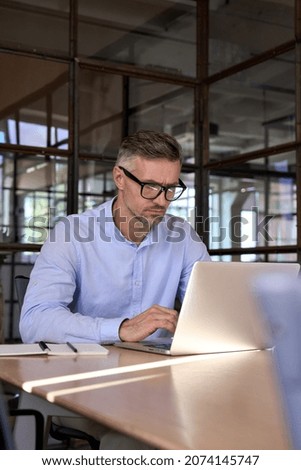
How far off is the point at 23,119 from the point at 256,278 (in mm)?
2941

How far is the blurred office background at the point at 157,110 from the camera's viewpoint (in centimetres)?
344

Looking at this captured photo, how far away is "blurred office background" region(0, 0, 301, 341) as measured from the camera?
3443 mm

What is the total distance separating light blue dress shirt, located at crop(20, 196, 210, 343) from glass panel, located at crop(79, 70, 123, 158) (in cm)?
132

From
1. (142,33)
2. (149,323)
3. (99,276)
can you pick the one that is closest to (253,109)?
(142,33)

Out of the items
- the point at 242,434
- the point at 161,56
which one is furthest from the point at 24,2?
the point at 242,434

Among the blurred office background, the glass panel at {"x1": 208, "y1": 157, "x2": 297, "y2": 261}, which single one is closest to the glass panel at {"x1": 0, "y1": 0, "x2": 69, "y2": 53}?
the blurred office background

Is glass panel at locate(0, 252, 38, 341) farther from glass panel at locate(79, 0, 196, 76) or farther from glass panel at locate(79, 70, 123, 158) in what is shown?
glass panel at locate(79, 0, 196, 76)

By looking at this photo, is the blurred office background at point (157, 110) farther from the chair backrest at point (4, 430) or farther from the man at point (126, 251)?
the chair backrest at point (4, 430)

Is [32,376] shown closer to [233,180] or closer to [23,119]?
[23,119]

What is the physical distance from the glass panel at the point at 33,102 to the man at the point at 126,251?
1281 millimetres

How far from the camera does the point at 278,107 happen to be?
3.70 m

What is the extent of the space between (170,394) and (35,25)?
2.91 meters

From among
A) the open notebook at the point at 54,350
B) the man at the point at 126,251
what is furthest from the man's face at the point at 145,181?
the open notebook at the point at 54,350

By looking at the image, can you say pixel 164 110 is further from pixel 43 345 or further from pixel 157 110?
pixel 43 345
